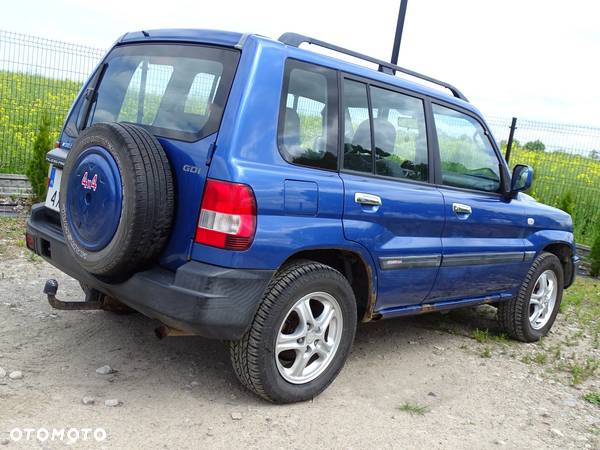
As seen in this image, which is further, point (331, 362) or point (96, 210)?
point (331, 362)

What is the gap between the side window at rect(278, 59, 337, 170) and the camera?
3238 mm

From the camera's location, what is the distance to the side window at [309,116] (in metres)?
3.24

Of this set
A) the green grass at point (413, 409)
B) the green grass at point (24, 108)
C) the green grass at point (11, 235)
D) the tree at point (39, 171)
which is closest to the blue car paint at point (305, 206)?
the green grass at point (413, 409)

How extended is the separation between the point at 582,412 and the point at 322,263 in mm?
2012

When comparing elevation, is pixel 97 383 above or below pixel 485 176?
below

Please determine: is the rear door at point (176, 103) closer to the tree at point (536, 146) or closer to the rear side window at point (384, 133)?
the rear side window at point (384, 133)

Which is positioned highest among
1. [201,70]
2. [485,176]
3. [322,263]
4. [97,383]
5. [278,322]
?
[201,70]

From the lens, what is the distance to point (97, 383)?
343 centimetres

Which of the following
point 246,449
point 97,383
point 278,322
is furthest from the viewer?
point 97,383

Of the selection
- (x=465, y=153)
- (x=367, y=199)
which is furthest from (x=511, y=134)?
(x=367, y=199)

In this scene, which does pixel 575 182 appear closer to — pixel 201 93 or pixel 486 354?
pixel 486 354

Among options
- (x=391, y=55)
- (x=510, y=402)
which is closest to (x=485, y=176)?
(x=510, y=402)

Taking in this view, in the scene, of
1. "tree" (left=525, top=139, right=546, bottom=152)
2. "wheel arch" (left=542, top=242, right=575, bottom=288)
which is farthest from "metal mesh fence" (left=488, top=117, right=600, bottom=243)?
"wheel arch" (left=542, top=242, right=575, bottom=288)

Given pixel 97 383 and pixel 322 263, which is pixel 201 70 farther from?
pixel 97 383
